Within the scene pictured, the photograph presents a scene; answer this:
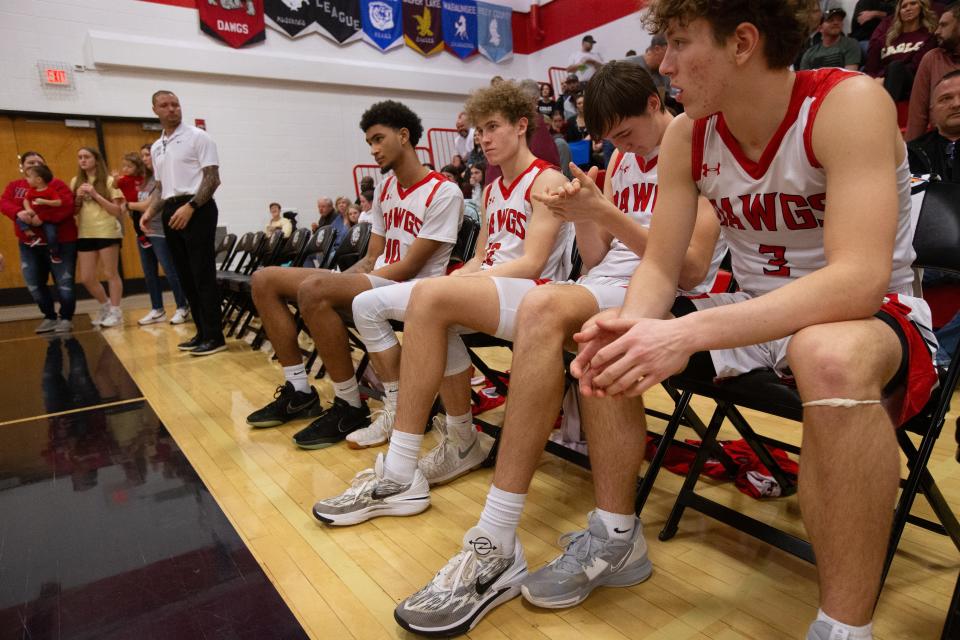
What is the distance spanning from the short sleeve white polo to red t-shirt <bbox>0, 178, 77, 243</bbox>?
229 centimetres

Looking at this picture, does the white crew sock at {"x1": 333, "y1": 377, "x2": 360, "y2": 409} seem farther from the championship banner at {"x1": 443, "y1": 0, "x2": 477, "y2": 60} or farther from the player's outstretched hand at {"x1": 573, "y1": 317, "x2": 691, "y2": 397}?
the championship banner at {"x1": 443, "y1": 0, "x2": 477, "y2": 60}

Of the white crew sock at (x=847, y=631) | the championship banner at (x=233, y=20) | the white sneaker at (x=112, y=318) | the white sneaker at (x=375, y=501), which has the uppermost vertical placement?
the championship banner at (x=233, y=20)

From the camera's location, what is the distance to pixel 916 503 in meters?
1.73

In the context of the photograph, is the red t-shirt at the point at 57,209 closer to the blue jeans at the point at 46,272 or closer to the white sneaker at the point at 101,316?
the blue jeans at the point at 46,272

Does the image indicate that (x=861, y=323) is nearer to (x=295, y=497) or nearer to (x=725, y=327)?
(x=725, y=327)

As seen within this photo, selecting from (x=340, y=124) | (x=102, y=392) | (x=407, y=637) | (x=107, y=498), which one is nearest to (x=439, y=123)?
(x=340, y=124)

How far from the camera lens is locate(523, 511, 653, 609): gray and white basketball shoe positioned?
1.31 meters

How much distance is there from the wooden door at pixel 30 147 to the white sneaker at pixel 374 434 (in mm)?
8240

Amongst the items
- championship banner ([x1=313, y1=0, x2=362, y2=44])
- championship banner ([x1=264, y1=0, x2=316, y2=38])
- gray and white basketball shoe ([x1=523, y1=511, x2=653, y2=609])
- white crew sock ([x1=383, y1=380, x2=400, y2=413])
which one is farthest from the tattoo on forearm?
championship banner ([x1=313, y1=0, x2=362, y2=44])

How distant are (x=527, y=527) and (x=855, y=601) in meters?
0.91

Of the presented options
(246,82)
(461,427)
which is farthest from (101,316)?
(461,427)

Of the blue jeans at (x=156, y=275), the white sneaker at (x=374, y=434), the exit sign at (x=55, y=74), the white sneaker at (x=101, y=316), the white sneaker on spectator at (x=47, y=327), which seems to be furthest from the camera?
the exit sign at (x=55, y=74)

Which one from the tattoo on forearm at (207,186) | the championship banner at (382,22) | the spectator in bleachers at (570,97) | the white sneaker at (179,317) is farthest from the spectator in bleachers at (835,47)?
the championship banner at (382,22)

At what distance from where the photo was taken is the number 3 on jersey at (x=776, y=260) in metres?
1.27
